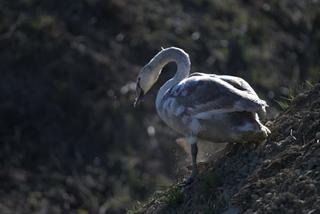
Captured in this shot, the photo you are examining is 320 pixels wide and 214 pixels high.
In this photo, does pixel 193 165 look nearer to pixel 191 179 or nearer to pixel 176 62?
pixel 191 179

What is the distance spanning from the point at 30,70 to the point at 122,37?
1.94 m

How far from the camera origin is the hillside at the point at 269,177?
759 centimetres

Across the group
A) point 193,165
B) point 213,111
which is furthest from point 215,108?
point 193,165

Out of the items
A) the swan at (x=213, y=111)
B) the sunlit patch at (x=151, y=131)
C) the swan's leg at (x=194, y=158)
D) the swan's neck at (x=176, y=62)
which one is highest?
the swan at (x=213, y=111)

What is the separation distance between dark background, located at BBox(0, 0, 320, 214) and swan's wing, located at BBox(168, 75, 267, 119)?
579 cm

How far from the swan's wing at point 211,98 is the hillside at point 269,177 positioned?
372 mm

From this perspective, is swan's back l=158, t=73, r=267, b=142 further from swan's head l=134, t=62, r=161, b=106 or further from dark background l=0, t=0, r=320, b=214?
dark background l=0, t=0, r=320, b=214

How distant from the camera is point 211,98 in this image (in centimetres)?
857

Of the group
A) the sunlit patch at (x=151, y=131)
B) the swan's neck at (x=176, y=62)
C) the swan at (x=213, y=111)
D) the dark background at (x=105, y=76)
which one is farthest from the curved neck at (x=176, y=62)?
the sunlit patch at (x=151, y=131)

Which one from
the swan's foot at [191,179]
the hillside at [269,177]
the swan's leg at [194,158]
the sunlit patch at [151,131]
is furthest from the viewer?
the sunlit patch at [151,131]

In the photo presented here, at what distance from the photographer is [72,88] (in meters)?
17.2

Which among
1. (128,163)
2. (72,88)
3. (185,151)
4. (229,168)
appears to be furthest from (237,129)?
(72,88)

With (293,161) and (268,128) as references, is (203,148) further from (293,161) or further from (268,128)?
(293,161)

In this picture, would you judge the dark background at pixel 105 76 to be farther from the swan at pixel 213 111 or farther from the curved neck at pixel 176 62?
the swan at pixel 213 111
